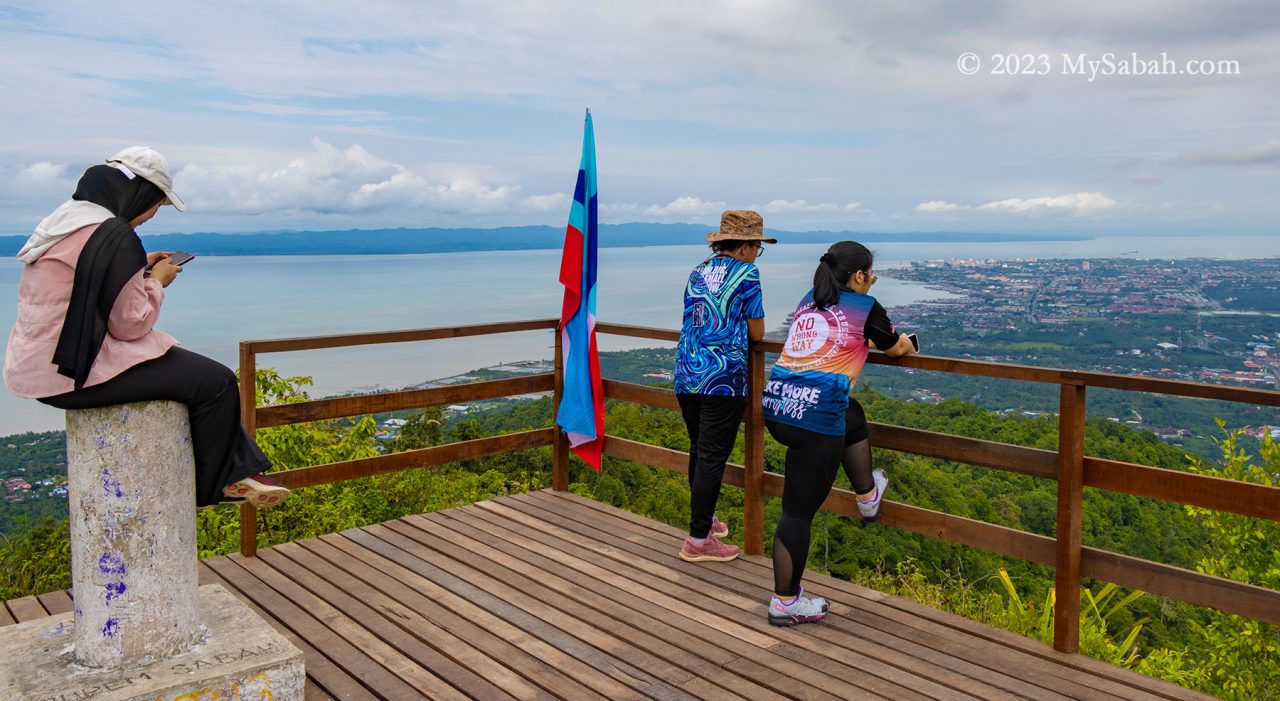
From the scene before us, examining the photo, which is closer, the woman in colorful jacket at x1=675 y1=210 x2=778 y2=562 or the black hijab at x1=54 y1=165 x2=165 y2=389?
the black hijab at x1=54 y1=165 x2=165 y2=389

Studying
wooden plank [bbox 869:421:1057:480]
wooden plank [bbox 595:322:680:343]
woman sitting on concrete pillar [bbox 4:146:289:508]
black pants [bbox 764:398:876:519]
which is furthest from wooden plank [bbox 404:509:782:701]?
woman sitting on concrete pillar [bbox 4:146:289:508]

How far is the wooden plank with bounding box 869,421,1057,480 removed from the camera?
361 cm

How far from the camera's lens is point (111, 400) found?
2826 mm

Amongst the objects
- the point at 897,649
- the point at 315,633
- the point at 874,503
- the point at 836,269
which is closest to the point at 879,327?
the point at 836,269

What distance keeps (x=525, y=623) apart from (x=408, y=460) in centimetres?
159

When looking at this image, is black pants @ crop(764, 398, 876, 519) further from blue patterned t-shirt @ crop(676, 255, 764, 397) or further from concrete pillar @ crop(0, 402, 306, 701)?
concrete pillar @ crop(0, 402, 306, 701)

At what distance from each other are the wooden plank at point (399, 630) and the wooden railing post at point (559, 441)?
1630 mm

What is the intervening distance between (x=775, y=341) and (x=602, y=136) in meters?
2.07

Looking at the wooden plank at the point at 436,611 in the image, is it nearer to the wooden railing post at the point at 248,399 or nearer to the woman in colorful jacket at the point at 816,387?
the wooden railing post at the point at 248,399

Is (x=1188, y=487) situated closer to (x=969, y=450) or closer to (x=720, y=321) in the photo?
(x=969, y=450)

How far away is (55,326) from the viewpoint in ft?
8.95


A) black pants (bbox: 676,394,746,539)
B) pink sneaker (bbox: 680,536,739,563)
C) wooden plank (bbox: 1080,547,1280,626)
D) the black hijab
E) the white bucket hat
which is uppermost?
the white bucket hat

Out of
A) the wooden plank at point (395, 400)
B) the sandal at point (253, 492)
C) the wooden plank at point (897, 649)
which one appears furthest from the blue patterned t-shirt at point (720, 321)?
the sandal at point (253, 492)

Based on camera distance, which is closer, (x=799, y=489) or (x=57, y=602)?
(x=799, y=489)
